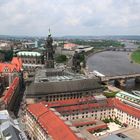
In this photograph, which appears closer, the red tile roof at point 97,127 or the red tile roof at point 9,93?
the red tile roof at point 97,127

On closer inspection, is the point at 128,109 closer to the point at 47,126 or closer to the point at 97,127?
the point at 97,127

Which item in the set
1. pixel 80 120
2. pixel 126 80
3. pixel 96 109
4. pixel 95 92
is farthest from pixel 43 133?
pixel 126 80

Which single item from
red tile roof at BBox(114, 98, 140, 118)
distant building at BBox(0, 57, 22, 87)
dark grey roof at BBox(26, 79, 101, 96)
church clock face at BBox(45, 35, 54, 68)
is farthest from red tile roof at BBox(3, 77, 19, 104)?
red tile roof at BBox(114, 98, 140, 118)

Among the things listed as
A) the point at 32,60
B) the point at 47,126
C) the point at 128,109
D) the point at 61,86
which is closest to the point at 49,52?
the point at 61,86

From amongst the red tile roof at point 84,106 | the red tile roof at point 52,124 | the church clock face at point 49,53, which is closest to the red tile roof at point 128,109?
the red tile roof at point 84,106

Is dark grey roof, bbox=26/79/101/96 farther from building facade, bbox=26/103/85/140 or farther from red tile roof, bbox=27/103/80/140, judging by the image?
red tile roof, bbox=27/103/80/140

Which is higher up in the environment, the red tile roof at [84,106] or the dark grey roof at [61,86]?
the dark grey roof at [61,86]

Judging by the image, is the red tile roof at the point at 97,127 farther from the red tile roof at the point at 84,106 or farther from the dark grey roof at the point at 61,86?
the dark grey roof at the point at 61,86
